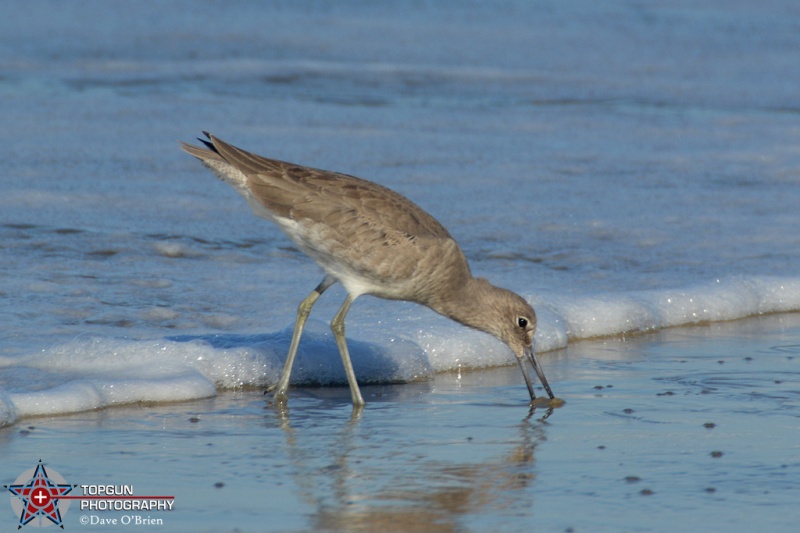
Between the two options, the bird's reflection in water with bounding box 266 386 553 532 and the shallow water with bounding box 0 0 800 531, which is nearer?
the bird's reflection in water with bounding box 266 386 553 532

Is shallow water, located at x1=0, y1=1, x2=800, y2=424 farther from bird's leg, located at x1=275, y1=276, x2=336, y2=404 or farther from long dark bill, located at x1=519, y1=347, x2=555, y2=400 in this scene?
long dark bill, located at x1=519, y1=347, x2=555, y2=400

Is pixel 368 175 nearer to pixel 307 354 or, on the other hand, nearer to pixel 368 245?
pixel 307 354

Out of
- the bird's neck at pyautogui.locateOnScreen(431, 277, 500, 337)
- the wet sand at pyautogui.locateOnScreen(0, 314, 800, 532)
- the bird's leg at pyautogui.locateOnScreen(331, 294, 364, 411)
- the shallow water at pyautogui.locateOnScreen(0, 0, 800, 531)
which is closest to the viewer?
the wet sand at pyautogui.locateOnScreen(0, 314, 800, 532)

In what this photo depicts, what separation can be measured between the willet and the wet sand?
306 mm

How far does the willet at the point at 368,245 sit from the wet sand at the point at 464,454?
0.31 m

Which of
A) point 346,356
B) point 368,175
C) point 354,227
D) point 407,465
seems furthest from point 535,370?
point 368,175

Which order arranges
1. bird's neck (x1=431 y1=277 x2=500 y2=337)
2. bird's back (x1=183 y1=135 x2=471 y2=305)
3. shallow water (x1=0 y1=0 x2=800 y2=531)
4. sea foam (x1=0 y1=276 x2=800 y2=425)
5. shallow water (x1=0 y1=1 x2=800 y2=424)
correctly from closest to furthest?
shallow water (x1=0 y1=0 x2=800 y2=531)
sea foam (x1=0 y1=276 x2=800 y2=425)
bird's back (x1=183 y1=135 x2=471 y2=305)
bird's neck (x1=431 y1=277 x2=500 y2=337)
shallow water (x1=0 y1=1 x2=800 y2=424)

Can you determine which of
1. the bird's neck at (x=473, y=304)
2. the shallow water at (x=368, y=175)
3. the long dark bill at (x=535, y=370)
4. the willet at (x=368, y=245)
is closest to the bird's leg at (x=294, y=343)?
the willet at (x=368, y=245)

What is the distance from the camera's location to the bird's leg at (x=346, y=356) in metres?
5.97

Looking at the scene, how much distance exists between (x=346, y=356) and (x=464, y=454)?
122 centimetres

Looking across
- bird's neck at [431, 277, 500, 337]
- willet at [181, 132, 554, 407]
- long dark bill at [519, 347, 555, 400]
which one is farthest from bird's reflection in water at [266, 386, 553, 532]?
bird's neck at [431, 277, 500, 337]

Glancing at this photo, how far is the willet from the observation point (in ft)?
20.4

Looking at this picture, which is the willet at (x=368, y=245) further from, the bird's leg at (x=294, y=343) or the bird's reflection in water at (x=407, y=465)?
the bird's reflection in water at (x=407, y=465)

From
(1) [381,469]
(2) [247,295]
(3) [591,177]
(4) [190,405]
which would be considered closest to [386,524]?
(1) [381,469]
